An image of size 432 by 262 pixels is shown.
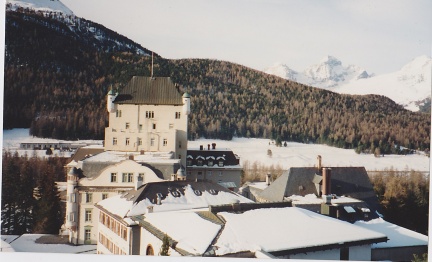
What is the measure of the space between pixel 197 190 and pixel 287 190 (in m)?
4.09

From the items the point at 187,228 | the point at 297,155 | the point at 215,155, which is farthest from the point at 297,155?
the point at 187,228

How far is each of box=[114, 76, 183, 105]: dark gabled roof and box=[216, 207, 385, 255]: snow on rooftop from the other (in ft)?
15.7

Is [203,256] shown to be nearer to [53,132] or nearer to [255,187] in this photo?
[53,132]

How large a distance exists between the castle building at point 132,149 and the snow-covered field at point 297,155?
40.0 inches

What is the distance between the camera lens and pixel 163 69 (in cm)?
1273

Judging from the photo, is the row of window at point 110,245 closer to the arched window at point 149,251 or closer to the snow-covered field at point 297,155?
the arched window at point 149,251

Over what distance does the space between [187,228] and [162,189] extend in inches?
86.6

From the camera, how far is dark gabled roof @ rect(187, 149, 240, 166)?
45.2 feet

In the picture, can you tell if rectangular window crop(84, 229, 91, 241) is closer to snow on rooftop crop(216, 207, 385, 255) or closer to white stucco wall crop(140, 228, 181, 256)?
white stucco wall crop(140, 228, 181, 256)

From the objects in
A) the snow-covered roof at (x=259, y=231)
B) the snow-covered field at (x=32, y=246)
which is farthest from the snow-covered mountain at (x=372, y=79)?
the snow-covered field at (x=32, y=246)

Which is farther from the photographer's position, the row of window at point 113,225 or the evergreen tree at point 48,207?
the evergreen tree at point 48,207

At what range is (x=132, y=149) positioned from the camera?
41.9ft

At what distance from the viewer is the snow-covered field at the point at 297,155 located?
13016 millimetres

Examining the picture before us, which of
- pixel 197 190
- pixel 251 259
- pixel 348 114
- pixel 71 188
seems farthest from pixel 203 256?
pixel 348 114
